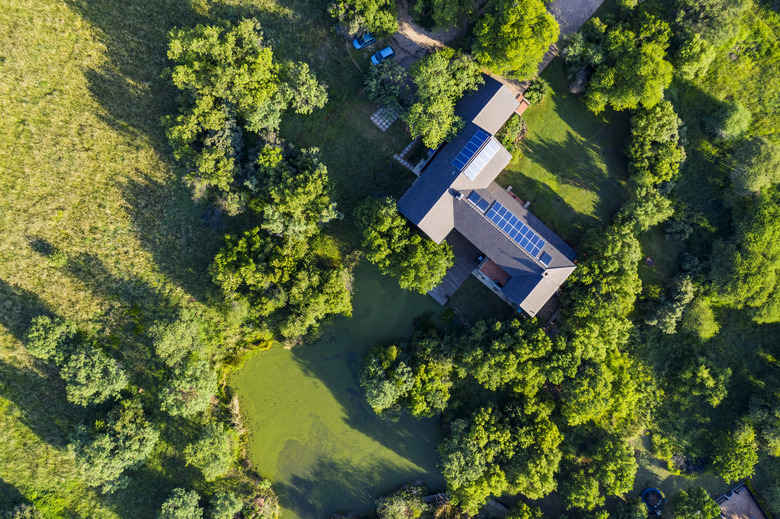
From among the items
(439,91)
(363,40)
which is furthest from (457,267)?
(363,40)

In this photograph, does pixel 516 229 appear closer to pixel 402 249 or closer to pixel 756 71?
pixel 402 249

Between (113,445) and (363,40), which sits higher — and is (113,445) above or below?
below

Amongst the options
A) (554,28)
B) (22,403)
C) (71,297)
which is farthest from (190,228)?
(554,28)

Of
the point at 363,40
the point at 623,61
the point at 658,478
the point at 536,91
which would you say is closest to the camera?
the point at 623,61

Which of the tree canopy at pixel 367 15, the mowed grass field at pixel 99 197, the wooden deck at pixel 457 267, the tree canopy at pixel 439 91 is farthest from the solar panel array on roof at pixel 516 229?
the tree canopy at pixel 367 15

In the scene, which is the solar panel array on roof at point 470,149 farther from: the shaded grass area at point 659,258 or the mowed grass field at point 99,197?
the shaded grass area at point 659,258

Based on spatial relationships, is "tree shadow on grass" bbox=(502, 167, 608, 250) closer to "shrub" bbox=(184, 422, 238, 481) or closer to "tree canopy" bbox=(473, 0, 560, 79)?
"tree canopy" bbox=(473, 0, 560, 79)

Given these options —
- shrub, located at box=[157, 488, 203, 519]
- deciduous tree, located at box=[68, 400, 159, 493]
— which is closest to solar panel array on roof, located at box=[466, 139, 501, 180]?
deciduous tree, located at box=[68, 400, 159, 493]
